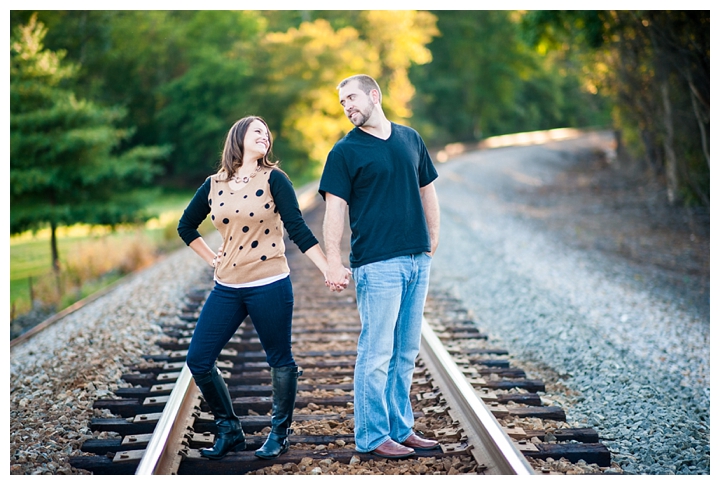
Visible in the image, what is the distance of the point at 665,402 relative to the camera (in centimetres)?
470

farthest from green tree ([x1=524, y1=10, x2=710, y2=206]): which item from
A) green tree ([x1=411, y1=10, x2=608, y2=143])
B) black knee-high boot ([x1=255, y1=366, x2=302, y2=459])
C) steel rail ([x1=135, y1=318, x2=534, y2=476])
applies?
green tree ([x1=411, y1=10, x2=608, y2=143])

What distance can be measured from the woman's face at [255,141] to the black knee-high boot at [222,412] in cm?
115

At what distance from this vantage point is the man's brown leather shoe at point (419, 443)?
11.6 ft

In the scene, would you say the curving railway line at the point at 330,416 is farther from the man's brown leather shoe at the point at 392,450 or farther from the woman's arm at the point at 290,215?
the woman's arm at the point at 290,215

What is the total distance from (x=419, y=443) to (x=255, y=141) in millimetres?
1768

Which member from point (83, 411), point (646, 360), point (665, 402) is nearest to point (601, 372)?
point (665, 402)

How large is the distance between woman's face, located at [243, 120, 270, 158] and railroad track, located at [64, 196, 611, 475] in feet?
4.91

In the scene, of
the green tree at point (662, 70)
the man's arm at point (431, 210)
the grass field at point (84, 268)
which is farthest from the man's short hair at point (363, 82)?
the grass field at point (84, 268)

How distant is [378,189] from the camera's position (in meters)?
3.33

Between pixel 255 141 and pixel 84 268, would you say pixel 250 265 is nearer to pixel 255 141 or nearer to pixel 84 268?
pixel 255 141

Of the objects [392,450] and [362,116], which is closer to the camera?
[362,116]

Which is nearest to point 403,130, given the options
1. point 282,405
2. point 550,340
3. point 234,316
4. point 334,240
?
point 334,240
